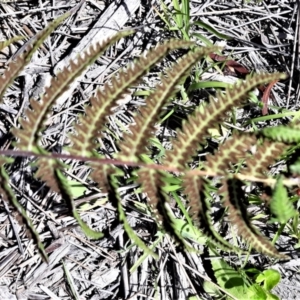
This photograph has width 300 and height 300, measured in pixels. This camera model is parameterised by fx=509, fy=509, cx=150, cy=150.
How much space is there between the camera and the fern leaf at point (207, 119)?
1.50 meters

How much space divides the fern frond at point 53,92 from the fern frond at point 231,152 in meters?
0.45

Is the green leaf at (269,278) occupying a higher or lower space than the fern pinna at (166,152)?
lower

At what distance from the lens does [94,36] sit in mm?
2643

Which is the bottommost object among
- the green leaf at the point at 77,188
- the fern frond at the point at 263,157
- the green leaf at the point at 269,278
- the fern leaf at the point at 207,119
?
the green leaf at the point at 269,278

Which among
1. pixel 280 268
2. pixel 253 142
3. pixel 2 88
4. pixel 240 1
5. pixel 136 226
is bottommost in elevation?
pixel 280 268

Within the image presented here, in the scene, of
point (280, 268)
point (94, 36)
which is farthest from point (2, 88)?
point (280, 268)

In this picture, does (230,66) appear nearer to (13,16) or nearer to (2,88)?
(13,16)

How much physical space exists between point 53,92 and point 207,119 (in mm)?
465

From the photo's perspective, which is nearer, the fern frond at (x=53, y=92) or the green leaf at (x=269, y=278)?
the fern frond at (x=53, y=92)

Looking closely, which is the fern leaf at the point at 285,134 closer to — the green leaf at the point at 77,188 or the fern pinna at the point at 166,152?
the fern pinna at the point at 166,152

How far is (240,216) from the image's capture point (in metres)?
1.56

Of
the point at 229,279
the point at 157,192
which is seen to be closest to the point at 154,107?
the point at 157,192

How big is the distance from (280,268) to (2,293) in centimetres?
144

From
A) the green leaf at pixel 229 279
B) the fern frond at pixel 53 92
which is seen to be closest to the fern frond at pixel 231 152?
the fern frond at pixel 53 92
